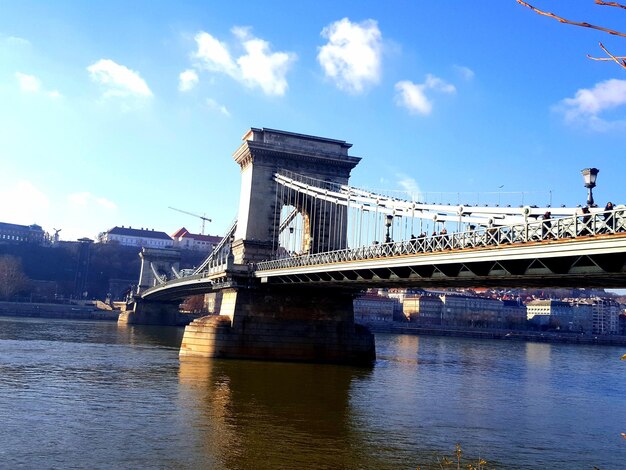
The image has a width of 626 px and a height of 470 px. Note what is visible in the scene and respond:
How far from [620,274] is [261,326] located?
26.2 metres

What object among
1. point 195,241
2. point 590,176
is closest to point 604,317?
point 195,241

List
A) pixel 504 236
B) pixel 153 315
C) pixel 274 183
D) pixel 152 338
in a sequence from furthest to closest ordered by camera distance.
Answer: pixel 153 315
pixel 152 338
pixel 274 183
pixel 504 236

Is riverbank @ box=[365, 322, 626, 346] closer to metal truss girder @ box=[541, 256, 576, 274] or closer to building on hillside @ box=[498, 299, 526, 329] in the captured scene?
building on hillside @ box=[498, 299, 526, 329]

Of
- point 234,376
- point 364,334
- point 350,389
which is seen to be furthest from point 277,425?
point 364,334

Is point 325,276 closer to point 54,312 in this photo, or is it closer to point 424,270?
point 424,270

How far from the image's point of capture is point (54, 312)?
11456 centimetres

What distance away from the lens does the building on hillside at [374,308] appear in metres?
159

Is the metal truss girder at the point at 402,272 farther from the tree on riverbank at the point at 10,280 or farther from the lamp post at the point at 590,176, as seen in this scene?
the tree on riverbank at the point at 10,280

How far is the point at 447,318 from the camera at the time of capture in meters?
171

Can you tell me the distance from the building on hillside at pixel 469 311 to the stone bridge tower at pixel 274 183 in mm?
125546

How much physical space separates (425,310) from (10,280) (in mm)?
98392

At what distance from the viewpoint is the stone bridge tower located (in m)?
48.3

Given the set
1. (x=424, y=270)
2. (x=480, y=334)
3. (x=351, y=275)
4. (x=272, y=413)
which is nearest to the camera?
(x=272, y=413)

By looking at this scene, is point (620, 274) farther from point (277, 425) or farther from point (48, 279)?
point (48, 279)
